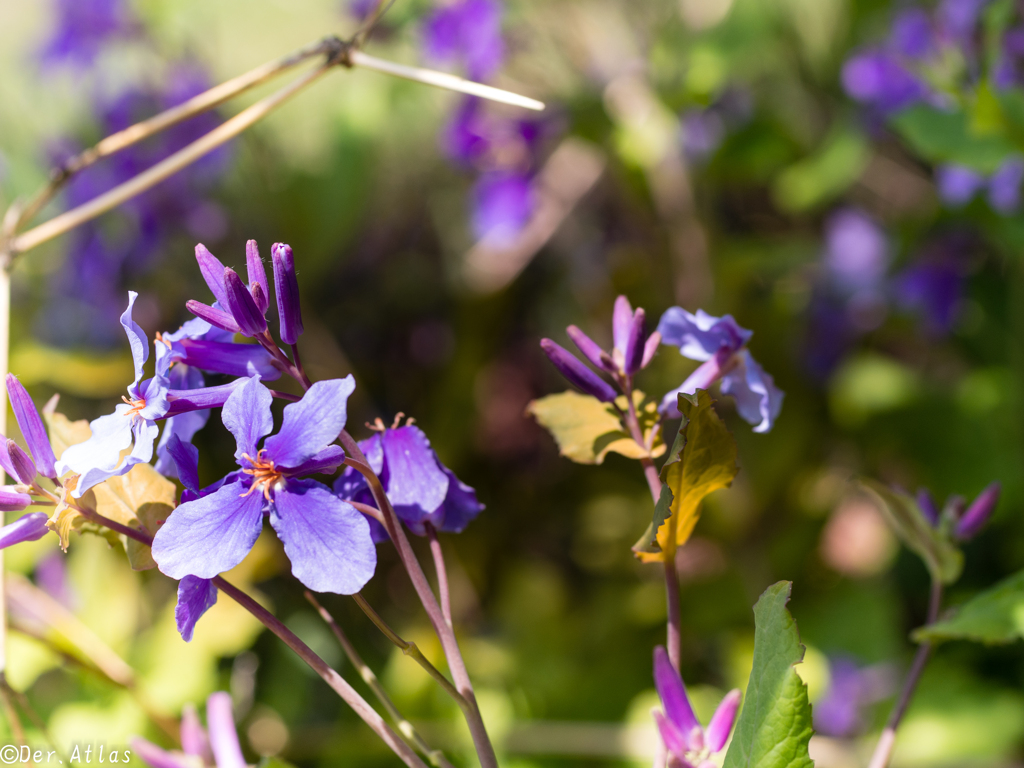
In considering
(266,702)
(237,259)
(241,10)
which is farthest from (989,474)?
(241,10)

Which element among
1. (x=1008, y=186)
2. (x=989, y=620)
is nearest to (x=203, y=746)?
(x=989, y=620)

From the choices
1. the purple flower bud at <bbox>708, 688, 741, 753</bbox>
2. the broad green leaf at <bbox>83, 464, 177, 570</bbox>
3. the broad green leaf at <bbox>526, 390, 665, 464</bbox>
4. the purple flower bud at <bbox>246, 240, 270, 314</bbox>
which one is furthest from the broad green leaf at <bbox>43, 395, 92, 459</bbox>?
the purple flower bud at <bbox>708, 688, 741, 753</bbox>

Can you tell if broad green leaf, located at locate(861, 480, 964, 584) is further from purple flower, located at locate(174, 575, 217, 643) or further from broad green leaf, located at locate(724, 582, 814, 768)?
purple flower, located at locate(174, 575, 217, 643)

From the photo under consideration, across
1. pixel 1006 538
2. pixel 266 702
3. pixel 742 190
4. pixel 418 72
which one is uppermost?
pixel 418 72

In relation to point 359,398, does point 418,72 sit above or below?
above

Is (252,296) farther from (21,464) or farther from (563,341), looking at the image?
(563,341)

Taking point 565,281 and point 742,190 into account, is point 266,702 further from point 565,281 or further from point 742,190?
point 742,190
